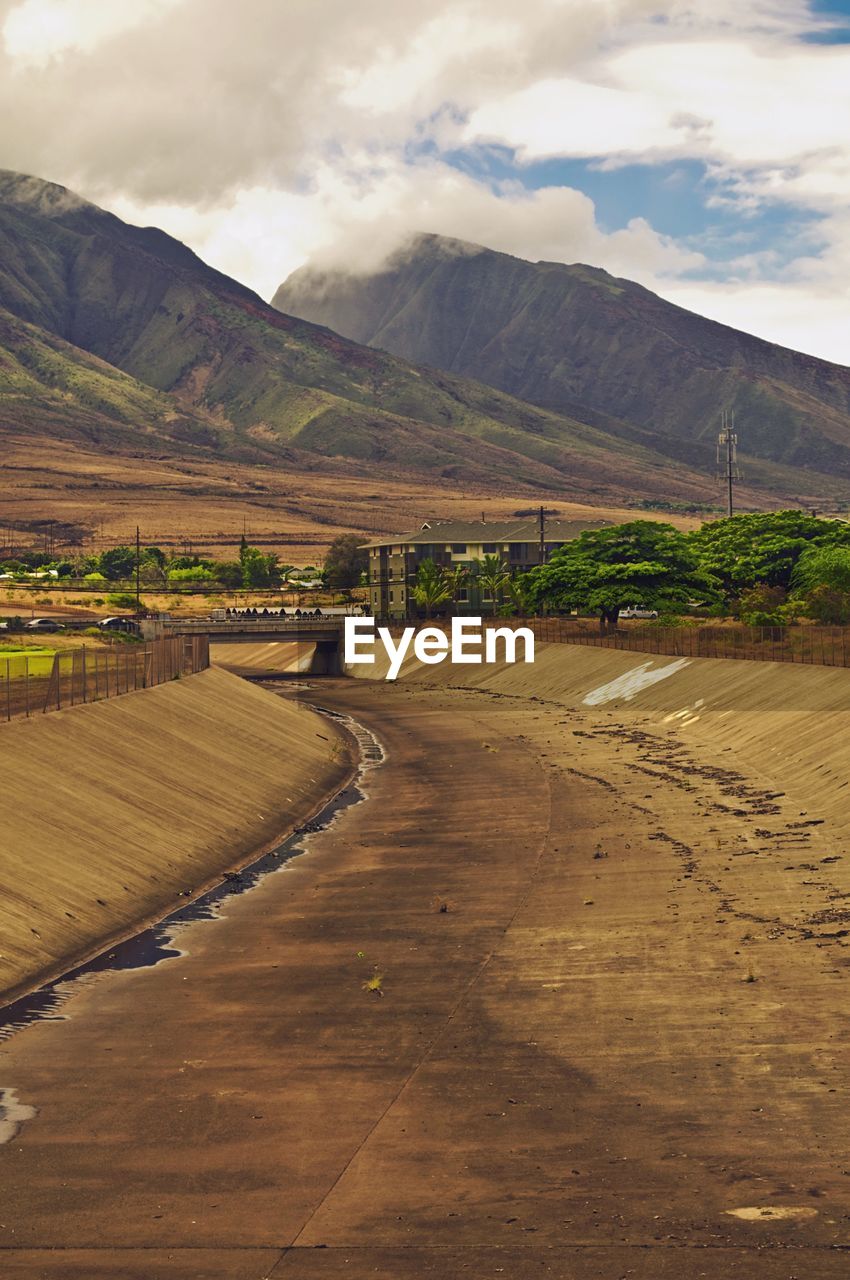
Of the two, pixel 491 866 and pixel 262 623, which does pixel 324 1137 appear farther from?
pixel 262 623

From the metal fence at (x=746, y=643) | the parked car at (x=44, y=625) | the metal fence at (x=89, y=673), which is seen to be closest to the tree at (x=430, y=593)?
the parked car at (x=44, y=625)

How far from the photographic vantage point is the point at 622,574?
142250mm

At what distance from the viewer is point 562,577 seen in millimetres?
148750

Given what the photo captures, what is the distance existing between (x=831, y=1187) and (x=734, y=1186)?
1313mm

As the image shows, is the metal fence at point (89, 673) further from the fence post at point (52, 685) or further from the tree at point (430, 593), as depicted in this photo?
the tree at point (430, 593)

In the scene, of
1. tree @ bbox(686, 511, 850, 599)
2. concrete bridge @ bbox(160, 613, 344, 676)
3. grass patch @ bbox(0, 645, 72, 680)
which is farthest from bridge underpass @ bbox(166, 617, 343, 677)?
grass patch @ bbox(0, 645, 72, 680)

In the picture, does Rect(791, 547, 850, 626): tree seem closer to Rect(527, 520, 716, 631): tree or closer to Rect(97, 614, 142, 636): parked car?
Rect(527, 520, 716, 631): tree

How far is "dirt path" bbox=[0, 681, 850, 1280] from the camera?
838 inches

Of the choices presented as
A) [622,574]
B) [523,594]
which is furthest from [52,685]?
[523,594]

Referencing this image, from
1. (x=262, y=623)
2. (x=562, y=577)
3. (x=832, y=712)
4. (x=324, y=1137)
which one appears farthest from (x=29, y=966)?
(x=262, y=623)

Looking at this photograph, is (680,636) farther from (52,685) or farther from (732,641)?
(52,685)

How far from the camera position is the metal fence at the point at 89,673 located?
62.2 metres

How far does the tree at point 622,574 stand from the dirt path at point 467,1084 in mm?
92741

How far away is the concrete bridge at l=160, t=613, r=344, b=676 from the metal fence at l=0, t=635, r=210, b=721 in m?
61.4
